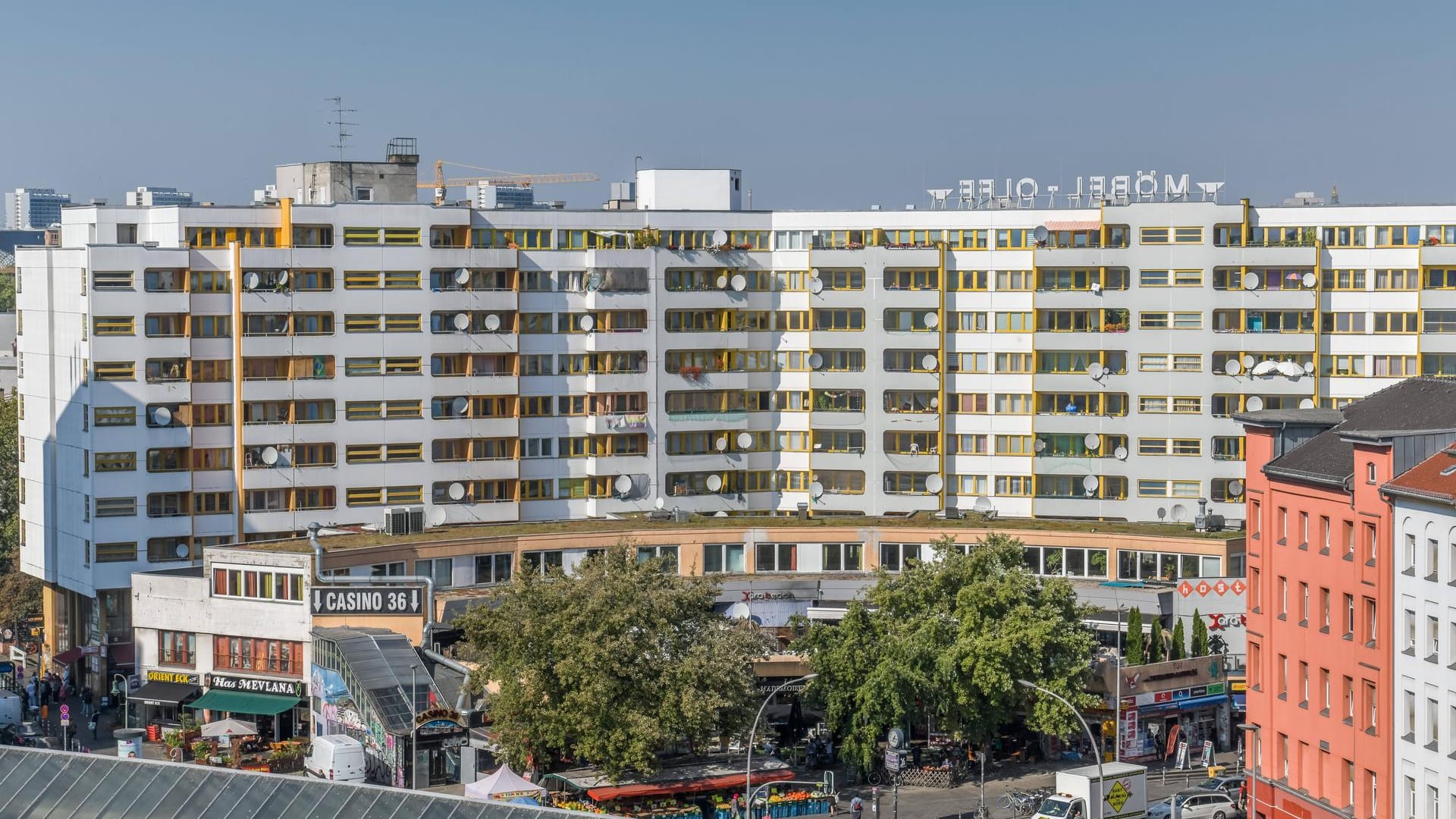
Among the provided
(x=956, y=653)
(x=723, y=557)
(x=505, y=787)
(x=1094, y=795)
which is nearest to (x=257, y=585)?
(x=723, y=557)

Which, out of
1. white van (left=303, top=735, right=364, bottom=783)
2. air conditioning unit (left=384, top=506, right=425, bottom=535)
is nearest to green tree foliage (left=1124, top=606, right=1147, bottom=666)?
white van (left=303, top=735, right=364, bottom=783)

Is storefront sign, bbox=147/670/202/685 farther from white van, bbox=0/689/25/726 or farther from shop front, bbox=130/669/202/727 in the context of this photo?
white van, bbox=0/689/25/726

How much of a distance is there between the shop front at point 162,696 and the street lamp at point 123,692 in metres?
0.07

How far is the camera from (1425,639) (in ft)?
251

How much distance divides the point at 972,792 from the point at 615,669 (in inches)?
773

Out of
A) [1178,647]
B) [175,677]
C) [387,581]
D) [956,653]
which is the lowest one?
[175,677]

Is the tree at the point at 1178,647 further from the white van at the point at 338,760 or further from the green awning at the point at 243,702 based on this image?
the green awning at the point at 243,702

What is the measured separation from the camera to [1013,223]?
137m

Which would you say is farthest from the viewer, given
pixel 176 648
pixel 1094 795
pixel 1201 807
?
pixel 176 648

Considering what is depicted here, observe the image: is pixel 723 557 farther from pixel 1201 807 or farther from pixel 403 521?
pixel 1201 807

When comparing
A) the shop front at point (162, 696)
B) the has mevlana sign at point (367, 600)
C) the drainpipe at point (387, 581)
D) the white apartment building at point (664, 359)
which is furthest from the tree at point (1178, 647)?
the shop front at point (162, 696)

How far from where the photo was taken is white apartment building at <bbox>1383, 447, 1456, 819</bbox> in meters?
74.6

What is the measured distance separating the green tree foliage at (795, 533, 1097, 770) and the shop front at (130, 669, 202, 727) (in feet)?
109

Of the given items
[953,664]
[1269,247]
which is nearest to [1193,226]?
[1269,247]
